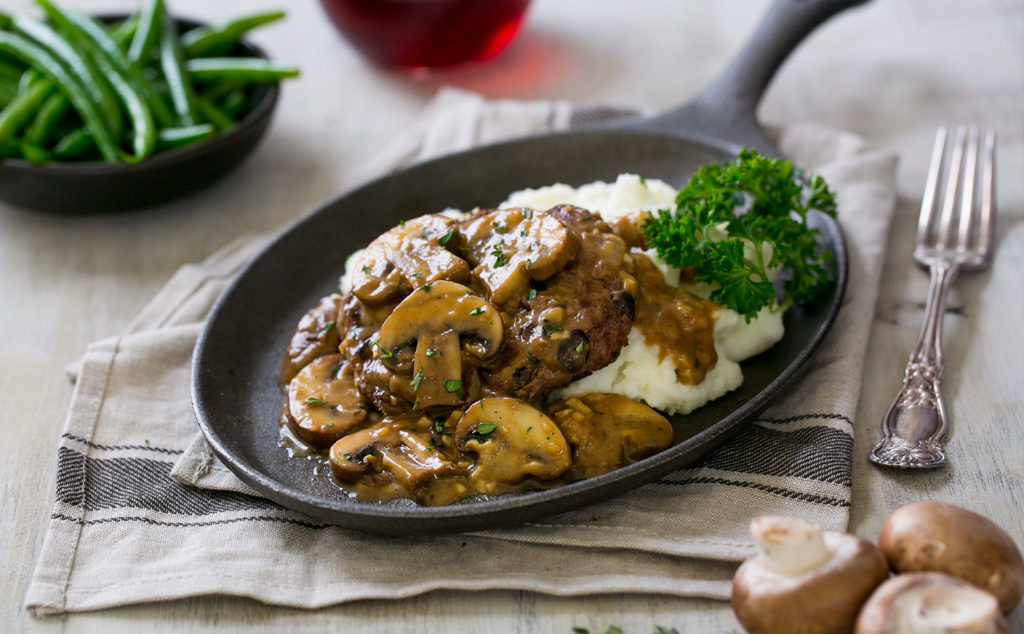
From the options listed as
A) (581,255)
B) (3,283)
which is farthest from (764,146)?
(3,283)

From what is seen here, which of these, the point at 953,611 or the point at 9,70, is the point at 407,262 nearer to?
the point at 953,611

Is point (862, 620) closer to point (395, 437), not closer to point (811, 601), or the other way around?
point (811, 601)

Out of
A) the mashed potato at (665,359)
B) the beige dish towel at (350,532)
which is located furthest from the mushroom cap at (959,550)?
the mashed potato at (665,359)

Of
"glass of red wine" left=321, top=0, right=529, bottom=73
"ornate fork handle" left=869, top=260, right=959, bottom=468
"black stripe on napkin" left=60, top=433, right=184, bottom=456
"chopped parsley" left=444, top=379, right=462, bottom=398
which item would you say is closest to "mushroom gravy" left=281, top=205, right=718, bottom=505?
"chopped parsley" left=444, top=379, right=462, bottom=398

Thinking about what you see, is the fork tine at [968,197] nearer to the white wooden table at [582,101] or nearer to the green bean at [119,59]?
the white wooden table at [582,101]

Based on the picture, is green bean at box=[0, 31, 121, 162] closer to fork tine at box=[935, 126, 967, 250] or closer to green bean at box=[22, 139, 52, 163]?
green bean at box=[22, 139, 52, 163]
